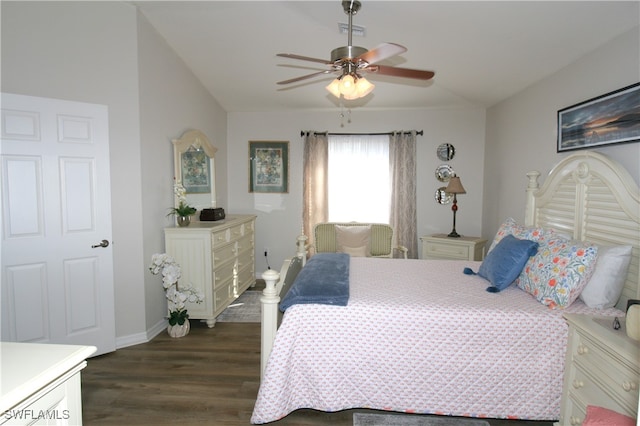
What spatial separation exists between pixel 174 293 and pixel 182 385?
1000 millimetres

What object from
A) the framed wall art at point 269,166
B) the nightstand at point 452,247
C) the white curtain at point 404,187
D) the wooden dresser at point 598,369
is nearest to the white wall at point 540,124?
the nightstand at point 452,247

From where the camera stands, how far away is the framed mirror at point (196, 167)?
3.74m

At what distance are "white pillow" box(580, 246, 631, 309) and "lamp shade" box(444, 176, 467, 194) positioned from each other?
7.98ft

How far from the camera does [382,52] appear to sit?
6.61 ft

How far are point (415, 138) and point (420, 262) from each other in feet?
7.47

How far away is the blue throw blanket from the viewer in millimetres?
2107

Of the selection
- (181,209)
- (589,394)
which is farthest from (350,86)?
(181,209)

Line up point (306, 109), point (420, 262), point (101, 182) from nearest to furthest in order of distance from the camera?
point (101, 182), point (420, 262), point (306, 109)

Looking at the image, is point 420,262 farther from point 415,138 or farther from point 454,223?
Answer: point 415,138

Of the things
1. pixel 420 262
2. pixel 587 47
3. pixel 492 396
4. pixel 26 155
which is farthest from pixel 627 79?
pixel 26 155

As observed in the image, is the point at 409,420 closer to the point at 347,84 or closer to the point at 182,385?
the point at 182,385

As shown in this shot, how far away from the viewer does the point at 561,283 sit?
2076 millimetres

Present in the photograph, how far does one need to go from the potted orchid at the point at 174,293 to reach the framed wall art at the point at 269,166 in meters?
2.13

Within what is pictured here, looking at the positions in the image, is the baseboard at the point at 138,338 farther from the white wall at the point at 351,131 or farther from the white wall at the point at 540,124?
the white wall at the point at 540,124
